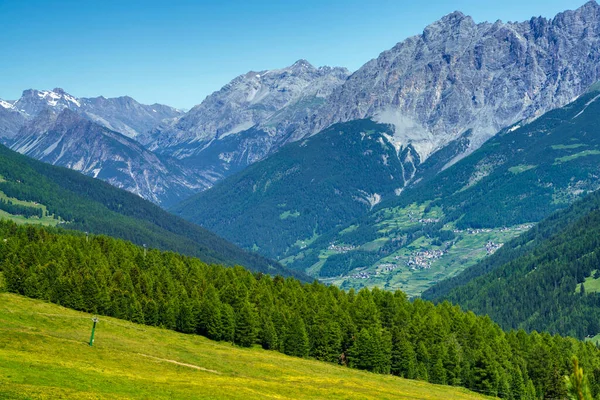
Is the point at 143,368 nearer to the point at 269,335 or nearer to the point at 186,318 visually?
the point at 186,318

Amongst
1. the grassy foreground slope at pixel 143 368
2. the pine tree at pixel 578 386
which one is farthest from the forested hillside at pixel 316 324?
the pine tree at pixel 578 386

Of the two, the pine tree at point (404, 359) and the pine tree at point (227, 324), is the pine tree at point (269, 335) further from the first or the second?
the pine tree at point (404, 359)

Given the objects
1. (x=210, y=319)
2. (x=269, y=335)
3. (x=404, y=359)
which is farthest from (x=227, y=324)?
(x=404, y=359)

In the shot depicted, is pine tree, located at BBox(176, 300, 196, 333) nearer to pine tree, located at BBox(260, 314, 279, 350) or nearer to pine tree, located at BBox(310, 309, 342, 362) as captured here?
pine tree, located at BBox(260, 314, 279, 350)

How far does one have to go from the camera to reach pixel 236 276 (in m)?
191

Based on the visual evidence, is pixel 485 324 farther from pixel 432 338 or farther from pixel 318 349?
pixel 318 349

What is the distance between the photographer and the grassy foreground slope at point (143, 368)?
8125 cm

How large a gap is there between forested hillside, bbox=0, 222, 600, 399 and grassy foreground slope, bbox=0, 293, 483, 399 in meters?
6.66

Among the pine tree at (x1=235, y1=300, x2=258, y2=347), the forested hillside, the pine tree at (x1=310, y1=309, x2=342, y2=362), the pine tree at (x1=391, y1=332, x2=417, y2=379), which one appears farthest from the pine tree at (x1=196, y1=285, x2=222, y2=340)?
the pine tree at (x1=391, y1=332, x2=417, y2=379)

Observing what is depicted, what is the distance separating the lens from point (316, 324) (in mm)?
162625

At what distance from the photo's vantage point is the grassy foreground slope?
81250 mm

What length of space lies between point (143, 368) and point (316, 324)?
66.0 metres

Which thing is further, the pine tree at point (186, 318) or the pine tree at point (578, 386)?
the pine tree at point (186, 318)

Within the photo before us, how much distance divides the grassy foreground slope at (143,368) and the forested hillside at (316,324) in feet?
21.9
